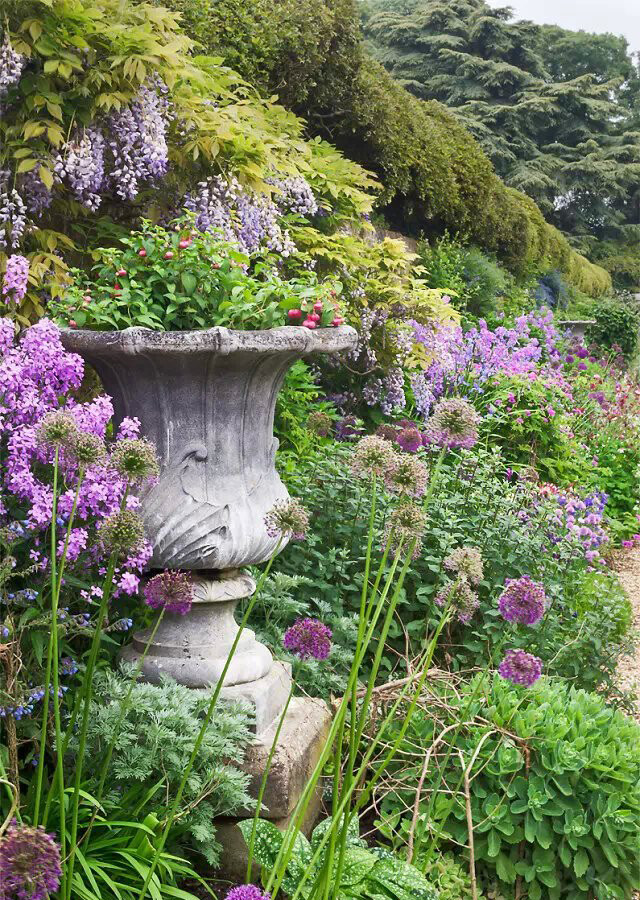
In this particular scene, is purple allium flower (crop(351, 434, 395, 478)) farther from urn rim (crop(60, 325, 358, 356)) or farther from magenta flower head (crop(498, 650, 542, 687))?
urn rim (crop(60, 325, 358, 356))

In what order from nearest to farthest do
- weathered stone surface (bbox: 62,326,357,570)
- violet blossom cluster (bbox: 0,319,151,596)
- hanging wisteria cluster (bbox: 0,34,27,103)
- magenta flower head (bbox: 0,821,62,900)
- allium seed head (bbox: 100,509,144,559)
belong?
magenta flower head (bbox: 0,821,62,900) → allium seed head (bbox: 100,509,144,559) → violet blossom cluster (bbox: 0,319,151,596) → weathered stone surface (bbox: 62,326,357,570) → hanging wisteria cluster (bbox: 0,34,27,103)

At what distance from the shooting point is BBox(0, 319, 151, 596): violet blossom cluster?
6.51 feet

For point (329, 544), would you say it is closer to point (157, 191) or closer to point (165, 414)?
point (165, 414)

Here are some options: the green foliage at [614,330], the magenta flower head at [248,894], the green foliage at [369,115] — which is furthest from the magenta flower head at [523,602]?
the green foliage at [614,330]

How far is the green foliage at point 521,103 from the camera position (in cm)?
2119

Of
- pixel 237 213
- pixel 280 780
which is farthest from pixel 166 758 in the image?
pixel 237 213

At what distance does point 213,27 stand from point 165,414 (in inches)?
140

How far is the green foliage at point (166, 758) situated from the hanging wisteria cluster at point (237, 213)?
66.3 inches

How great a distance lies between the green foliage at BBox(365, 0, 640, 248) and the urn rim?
63.3 feet

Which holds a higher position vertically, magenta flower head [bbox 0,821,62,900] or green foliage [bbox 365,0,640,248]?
green foliage [bbox 365,0,640,248]

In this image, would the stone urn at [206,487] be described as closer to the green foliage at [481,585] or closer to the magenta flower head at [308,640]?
the green foliage at [481,585]

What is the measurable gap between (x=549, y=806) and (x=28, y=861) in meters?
1.65

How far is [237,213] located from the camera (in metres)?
3.56

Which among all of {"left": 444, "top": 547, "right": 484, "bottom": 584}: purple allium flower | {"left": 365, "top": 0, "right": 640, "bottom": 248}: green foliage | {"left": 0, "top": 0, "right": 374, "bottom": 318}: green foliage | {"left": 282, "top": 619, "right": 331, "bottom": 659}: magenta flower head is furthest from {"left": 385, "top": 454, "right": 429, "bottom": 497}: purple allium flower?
{"left": 365, "top": 0, "right": 640, "bottom": 248}: green foliage
